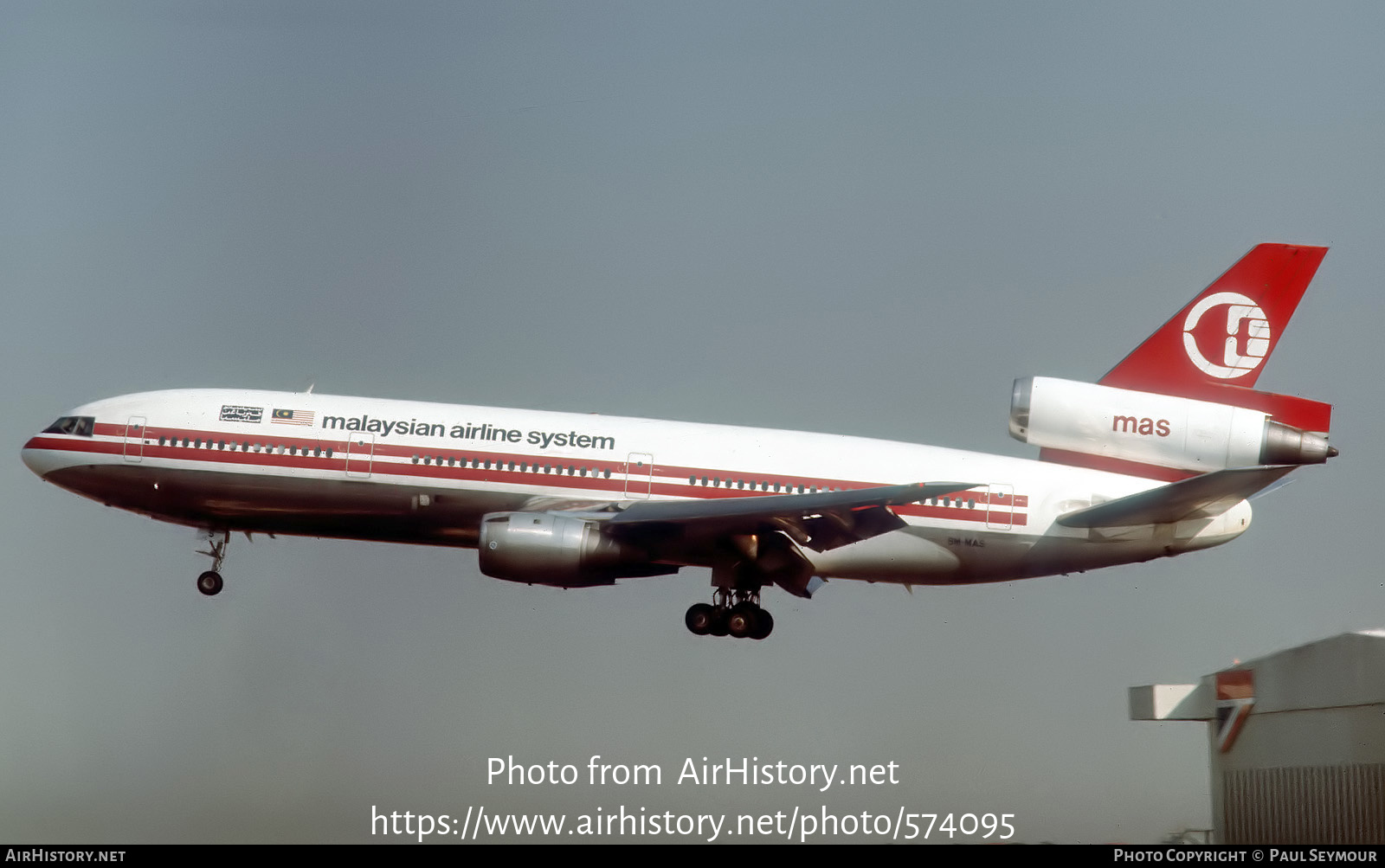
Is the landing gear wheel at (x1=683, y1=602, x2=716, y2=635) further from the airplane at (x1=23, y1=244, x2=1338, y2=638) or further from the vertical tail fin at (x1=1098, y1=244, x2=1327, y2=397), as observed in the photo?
the vertical tail fin at (x1=1098, y1=244, x2=1327, y2=397)

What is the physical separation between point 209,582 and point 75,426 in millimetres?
4572

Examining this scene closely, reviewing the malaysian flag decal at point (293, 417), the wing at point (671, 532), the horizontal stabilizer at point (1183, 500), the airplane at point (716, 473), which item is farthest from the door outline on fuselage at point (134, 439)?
the horizontal stabilizer at point (1183, 500)

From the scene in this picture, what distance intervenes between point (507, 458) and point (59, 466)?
9921 millimetres

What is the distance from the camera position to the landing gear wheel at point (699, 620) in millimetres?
36188

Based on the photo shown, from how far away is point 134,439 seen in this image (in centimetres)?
3619

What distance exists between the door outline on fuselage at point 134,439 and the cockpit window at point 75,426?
34.8 inches

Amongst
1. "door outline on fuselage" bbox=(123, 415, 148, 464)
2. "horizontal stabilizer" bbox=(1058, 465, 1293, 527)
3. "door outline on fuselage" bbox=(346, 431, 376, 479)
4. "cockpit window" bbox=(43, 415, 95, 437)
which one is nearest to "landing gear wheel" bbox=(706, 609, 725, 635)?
"horizontal stabilizer" bbox=(1058, 465, 1293, 527)

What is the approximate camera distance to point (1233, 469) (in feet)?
106

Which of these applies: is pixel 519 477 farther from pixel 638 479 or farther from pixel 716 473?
pixel 716 473

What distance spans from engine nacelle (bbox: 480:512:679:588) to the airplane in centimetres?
88

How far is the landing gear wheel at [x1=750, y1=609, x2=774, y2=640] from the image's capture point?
36156mm
